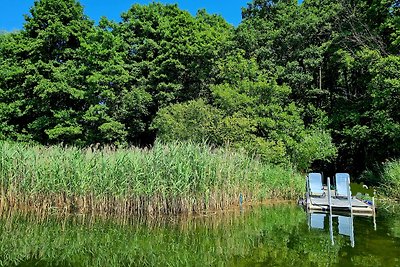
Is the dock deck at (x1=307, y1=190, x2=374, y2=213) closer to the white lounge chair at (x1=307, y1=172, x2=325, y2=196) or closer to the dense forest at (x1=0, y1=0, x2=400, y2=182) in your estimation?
the white lounge chair at (x1=307, y1=172, x2=325, y2=196)

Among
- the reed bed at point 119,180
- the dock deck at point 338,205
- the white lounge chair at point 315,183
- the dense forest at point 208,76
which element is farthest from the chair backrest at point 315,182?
the dense forest at point 208,76

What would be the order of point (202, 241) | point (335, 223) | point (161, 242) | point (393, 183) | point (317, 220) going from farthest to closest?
1. point (393, 183)
2. point (317, 220)
3. point (335, 223)
4. point (202, 241)
5. point (161, 242)

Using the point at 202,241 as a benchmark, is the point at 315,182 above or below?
above

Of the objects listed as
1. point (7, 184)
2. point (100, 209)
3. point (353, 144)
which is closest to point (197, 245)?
point (100, 209)

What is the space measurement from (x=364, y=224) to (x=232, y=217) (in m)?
3.13

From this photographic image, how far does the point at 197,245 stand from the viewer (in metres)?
7.12

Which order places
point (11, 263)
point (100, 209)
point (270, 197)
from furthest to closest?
point (270, 197)
point (100, 209)
point (11, 263)

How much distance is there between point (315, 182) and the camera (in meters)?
11.2

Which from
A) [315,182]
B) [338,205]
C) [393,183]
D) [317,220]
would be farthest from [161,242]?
[393,183]

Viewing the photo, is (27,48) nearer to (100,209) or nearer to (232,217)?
(100,209)

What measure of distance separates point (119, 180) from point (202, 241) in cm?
304

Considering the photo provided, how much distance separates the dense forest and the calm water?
296 inches

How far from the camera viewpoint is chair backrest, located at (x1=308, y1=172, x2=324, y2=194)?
11.2 meters

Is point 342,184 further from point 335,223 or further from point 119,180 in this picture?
point 119,180
